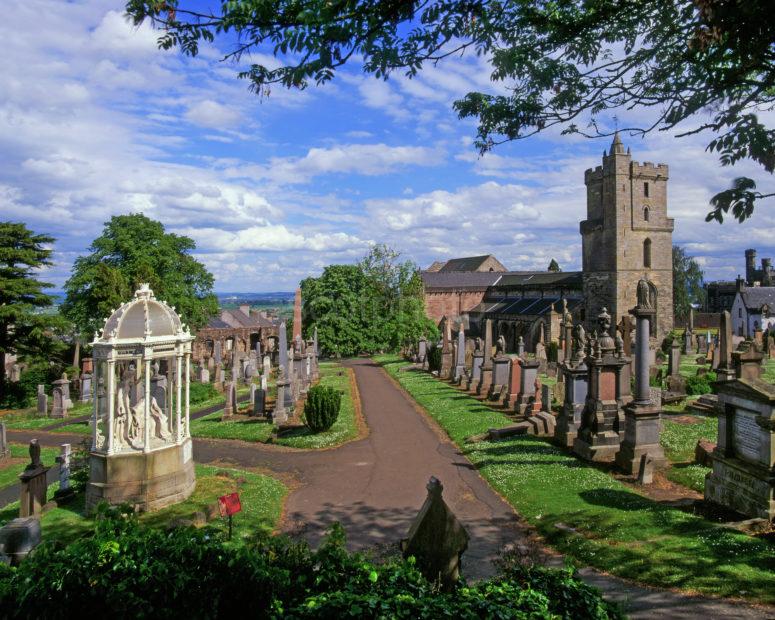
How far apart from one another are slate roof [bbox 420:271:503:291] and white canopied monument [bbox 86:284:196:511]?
5106 centimetres

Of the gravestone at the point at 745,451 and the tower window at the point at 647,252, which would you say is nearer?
the gravestone at the point at 745,451

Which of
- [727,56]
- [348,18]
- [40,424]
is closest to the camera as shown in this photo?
[348,18]

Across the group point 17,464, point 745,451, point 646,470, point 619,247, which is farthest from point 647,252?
point 17,464

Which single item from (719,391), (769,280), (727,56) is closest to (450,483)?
(719,391)

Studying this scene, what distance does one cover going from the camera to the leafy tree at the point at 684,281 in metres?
63.6

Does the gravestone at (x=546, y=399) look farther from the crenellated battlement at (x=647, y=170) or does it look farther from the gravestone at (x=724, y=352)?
the crenellated battlement at (x=647, y=170)

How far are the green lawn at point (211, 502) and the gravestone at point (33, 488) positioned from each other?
260 millimetres

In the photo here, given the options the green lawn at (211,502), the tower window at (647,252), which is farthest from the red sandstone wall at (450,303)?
the green lawn at (211,502)

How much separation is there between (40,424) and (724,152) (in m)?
25.4

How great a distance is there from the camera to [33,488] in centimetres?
961

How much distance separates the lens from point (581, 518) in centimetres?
860

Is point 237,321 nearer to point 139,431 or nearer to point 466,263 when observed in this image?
point 466,263

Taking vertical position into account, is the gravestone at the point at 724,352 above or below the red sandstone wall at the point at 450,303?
below

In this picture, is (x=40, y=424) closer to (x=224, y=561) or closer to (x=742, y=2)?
(x=224, y=561)
